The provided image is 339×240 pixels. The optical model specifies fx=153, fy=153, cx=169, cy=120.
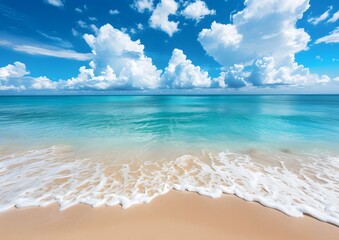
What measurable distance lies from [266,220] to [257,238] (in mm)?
786

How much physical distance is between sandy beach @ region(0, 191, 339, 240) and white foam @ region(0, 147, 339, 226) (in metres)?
0.33

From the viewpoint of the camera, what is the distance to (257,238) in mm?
3934

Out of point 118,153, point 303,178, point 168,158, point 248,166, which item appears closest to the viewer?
point 303,178

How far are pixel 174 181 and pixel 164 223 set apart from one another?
222 cm

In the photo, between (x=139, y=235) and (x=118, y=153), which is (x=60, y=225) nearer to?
(x=139, y=235)

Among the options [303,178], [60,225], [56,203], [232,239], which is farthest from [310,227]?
[56,203]

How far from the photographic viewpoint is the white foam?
5.21 meters

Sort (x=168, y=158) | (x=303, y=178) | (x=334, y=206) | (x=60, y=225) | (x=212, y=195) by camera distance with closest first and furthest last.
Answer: (x=60, y=225), (x=334, y=206), (x=212, y=195), (x=303, y=178), (x=168, y=158)

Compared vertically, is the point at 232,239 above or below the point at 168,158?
above

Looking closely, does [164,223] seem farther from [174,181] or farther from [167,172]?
[167,172]

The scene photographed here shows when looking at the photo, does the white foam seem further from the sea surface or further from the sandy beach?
the sandy beach

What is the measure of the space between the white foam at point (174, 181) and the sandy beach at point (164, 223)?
1.09 ft

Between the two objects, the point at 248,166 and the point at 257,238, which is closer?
the point at 257,238

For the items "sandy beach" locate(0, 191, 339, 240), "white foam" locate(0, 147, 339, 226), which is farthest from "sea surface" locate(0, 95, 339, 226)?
"sandy beach" locate(0, 191, 339, 240)
